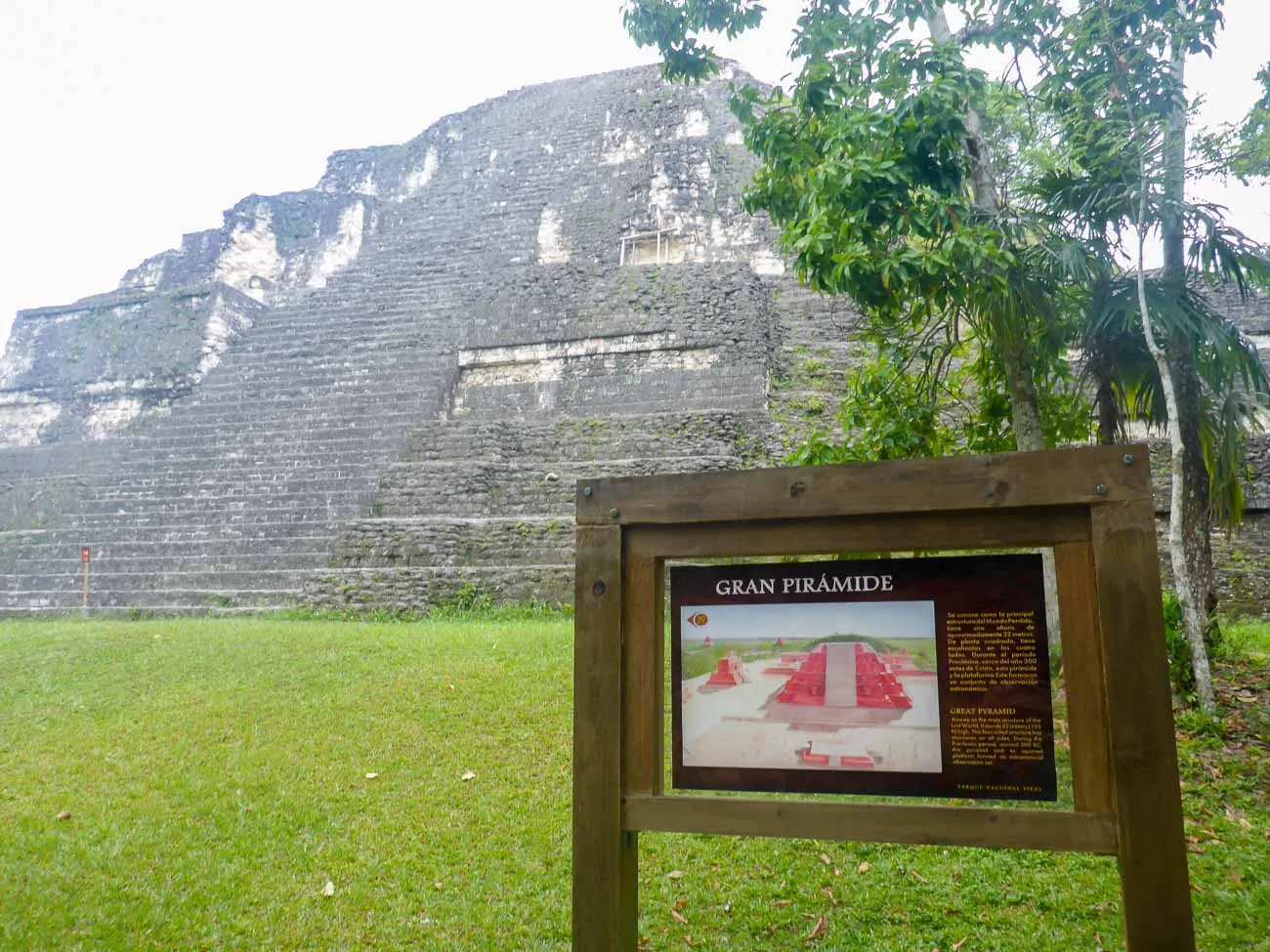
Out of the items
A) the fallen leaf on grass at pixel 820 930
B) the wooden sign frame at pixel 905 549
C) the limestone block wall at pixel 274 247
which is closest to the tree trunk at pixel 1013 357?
the fallen leaf on grass at pixel 820 930

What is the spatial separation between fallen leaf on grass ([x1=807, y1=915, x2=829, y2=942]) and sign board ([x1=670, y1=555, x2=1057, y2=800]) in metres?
1.26

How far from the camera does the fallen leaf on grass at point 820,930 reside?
2.92 meters

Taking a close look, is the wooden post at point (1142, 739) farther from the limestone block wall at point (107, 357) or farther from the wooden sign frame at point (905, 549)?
the limestone block wall at point (107, 357)

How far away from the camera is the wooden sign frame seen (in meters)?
1.80

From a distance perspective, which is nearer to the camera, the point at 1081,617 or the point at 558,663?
the point at 1081,617

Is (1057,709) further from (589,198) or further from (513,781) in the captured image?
(589,198)

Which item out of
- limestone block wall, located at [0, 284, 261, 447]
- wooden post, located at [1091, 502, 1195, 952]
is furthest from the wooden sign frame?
limestone block wall, located at [0, 284, 261, 447]

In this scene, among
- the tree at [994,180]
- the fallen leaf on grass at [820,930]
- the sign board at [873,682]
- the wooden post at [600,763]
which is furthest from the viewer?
the tree at [994,180]

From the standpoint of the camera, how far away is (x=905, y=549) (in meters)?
2.10

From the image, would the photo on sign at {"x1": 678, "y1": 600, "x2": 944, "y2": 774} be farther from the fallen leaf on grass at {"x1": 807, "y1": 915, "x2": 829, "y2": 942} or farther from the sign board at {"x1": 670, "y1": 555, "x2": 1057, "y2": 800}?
the fallen leaf on grass at {"x1": 807, "y1": 915, "x2": 829, "y2": 942}

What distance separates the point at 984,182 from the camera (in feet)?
15.9

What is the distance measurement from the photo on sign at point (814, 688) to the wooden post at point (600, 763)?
186mm

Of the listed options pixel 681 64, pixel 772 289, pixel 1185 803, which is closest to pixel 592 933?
pixel 1185 803

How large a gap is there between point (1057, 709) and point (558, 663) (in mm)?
2994
